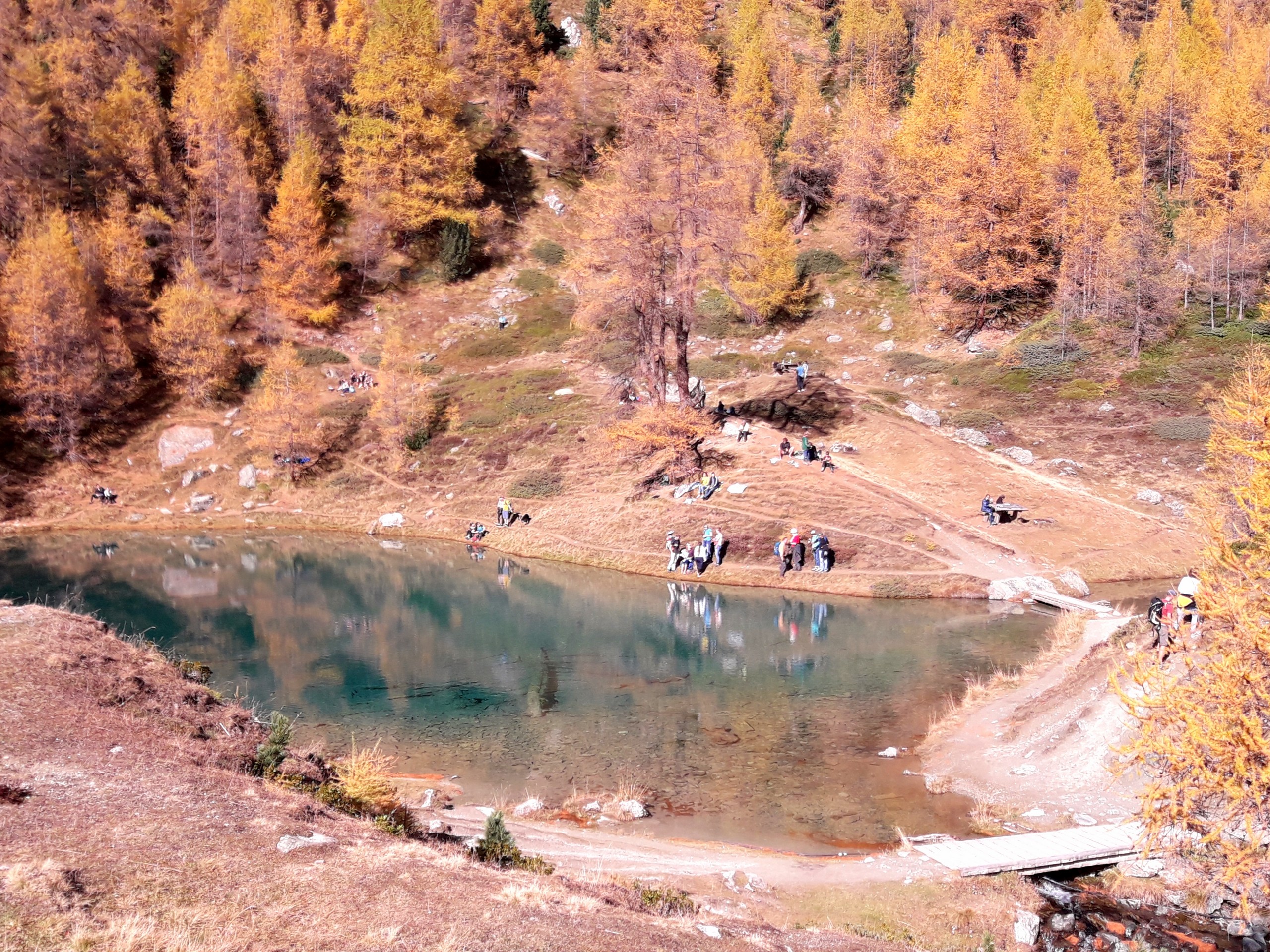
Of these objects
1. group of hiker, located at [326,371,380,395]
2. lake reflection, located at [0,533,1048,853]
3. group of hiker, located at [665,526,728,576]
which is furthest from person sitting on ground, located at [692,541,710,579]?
group of hiker, located at [326,371,380,395]

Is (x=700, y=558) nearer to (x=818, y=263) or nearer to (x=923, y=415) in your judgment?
(x=923, y=415)

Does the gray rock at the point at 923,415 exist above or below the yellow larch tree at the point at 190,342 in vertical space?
below

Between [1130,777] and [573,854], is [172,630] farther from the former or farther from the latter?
[1130,777]

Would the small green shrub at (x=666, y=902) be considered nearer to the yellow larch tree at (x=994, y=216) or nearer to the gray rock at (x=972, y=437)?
the gray rock at (x=972, y=437)

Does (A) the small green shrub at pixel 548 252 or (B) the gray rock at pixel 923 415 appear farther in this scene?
(A) the small green shrub at pixel 548 252

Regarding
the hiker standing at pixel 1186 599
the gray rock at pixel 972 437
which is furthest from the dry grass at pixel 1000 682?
the gray rock at pixel 972 437

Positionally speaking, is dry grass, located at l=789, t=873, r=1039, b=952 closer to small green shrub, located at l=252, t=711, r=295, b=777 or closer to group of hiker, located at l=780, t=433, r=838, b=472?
small green shrub, located at l=252, t=711, r=295, b=777

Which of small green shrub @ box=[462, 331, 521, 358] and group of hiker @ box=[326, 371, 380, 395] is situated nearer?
group of hiker @ box=[326, 371, 380, 395]
